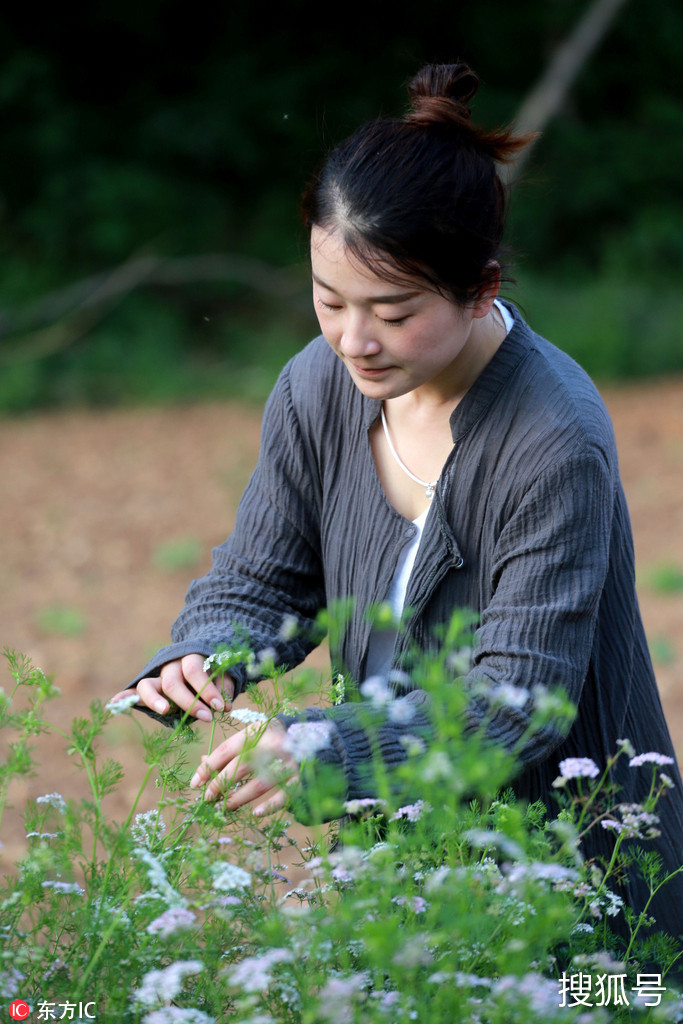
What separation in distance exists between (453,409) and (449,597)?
0.31m

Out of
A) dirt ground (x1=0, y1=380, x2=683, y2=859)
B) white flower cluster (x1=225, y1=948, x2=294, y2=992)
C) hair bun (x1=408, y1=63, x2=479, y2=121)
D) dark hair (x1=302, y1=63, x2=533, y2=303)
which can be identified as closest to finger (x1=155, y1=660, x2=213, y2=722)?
white flower cluster (x1=225, y1=948, x2=294, y2=992)

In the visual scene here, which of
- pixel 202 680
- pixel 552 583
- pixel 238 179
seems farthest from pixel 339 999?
pixel 238 179

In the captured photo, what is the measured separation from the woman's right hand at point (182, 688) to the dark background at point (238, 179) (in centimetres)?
703

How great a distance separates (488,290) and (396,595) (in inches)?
21.1

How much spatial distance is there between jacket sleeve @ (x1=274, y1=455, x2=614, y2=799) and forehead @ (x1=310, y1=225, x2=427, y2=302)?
358 millimetres

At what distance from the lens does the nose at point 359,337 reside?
1582 millimetres

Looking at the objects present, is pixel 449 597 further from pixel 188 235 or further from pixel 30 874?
pixel 188 235

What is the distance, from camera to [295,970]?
1.09m

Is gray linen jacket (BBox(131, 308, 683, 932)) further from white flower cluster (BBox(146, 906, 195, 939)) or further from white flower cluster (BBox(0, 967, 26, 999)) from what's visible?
white flower cluster (BBox(0, 967, 26, 999))

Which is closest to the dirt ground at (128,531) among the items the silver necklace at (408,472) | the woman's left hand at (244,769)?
the silver necklace at (408,472)

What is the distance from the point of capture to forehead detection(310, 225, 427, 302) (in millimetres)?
1542

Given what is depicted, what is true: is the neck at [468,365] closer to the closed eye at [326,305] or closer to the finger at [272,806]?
the closed eye at [326,305]

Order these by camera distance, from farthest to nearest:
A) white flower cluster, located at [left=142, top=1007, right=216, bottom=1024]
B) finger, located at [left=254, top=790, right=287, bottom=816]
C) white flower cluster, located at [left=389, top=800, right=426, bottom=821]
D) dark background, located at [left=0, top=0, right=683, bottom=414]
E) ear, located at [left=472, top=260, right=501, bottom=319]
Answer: dark background, located at [left=0, top=0, right=683, bottom=414] < ear, located at [left=472, top=260, right=501, bottom=319] < finger, located at [left=254, top=790, right=287, bottom=816] < white flower cluster, located at [left=389, top=800, right=426, bottom=821] < white flower cluster, located at [left=142, top=1007, right=216, bottom=1024]

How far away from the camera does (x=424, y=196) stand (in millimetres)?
1558
